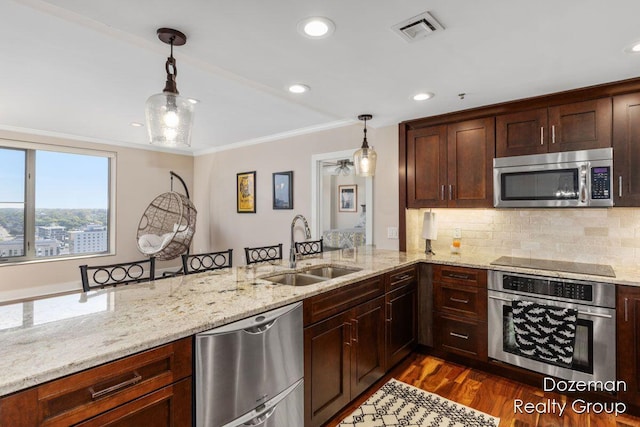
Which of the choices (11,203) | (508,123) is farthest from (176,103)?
(11,203)

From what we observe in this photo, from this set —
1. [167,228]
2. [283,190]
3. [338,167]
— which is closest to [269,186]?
[283,190]

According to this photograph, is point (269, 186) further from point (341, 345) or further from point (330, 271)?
point (341, 345)

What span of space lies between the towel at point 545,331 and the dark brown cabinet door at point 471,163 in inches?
39.5

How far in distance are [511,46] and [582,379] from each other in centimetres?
234

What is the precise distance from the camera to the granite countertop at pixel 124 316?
3.37 feet

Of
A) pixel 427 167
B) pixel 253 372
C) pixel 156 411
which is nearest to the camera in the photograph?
pixel 156 411

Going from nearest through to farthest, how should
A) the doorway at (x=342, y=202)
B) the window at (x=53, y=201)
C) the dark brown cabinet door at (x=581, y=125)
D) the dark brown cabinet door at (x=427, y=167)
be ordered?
the dark brown cabinet door at (x=581, y=125) < the dark brown cabinet door at (x=427, y=167) < the doorway at (x=342, y=202) < the window at (x=53, y=201)

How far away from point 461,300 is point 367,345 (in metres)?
1.07

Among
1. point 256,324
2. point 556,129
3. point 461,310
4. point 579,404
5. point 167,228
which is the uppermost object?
point 556,129

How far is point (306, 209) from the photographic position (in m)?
4.61

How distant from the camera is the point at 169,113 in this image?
1663 mm

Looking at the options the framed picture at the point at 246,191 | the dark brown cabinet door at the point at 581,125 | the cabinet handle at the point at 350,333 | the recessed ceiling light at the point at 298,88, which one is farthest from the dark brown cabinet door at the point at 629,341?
the framed picture at the point at 246,191

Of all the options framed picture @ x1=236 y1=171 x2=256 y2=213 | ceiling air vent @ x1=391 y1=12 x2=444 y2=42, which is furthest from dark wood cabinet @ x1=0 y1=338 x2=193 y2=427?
framed picture @ x1=236 y1=171 x2=256 y2=213

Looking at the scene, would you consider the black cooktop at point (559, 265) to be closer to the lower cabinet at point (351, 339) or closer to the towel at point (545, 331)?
the towel at point (545, 331)
